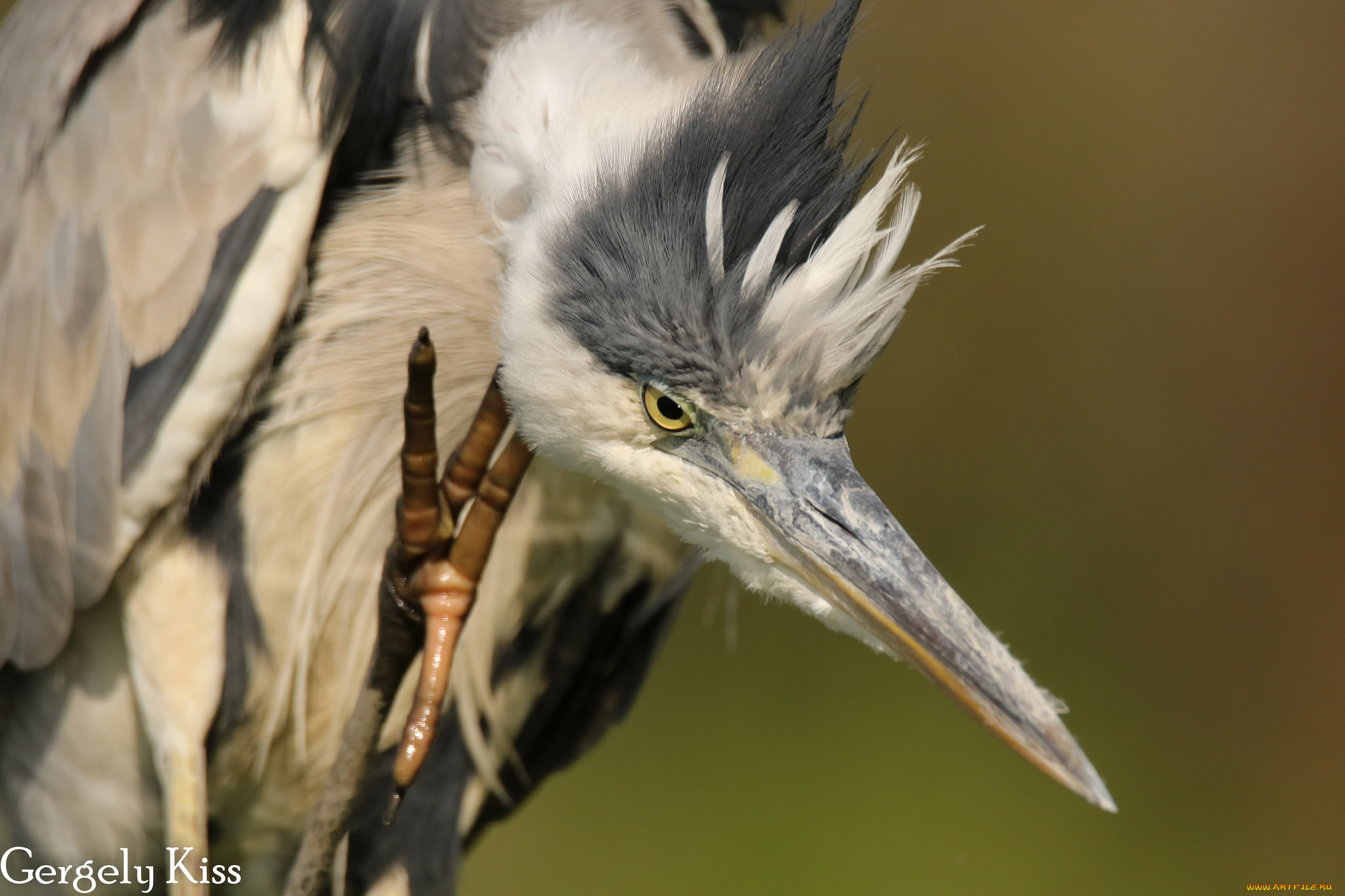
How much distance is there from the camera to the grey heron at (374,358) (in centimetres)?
84

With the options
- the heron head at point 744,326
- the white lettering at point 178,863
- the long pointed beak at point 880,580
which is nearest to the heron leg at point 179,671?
the white lettering at point 178,863

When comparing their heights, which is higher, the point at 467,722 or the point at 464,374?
the point at 464,374

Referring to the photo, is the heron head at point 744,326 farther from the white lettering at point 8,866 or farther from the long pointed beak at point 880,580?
the white lettering at point 8,866

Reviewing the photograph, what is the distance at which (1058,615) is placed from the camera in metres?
2.49

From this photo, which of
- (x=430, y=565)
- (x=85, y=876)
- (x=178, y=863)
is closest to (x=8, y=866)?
(x=85, y=876)

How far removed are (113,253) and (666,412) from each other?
475mm

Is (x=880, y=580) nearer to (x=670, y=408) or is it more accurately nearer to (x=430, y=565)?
(x=670, y=408)

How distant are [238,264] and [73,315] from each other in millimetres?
161

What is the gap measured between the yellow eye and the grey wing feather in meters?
0.31

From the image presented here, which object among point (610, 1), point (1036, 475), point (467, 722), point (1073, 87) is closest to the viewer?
point (610, 1)

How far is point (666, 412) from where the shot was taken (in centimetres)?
86

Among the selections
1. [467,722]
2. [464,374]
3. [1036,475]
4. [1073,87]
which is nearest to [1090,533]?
[1036,475]

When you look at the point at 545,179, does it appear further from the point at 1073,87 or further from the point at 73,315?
the point at 1073,87

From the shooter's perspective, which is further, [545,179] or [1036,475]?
[1036,475]
